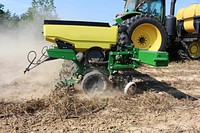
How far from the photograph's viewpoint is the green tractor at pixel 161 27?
329 inches

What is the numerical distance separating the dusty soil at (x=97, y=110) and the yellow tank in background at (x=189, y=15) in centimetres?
385

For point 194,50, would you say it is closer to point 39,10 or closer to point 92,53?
point 92,53

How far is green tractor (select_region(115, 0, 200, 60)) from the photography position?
8.36 metres

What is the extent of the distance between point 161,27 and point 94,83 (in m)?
3.90

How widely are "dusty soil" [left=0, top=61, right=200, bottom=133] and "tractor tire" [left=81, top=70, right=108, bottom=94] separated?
0.16 metres

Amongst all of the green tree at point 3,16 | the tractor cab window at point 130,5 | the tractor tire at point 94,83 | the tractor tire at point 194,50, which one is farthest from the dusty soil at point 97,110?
the green tree at point 3,16

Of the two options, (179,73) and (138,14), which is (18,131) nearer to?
(179,73)

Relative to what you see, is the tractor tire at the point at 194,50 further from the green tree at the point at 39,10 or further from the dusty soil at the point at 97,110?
the green tree at the point at 39,10

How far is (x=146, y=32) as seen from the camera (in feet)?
28.2

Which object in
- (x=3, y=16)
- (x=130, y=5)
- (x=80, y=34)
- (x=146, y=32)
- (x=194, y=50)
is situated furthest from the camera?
(x=3, y=16)

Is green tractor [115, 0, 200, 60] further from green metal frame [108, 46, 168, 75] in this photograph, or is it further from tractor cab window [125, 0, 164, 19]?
green metal frame [108, 46, 168, 75]

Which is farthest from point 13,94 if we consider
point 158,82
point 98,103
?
point 158,82

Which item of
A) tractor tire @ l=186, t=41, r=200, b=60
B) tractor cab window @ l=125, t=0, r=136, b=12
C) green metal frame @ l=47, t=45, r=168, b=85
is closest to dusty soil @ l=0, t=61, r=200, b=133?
green metal frame @ l=47, t=45, r=168, b=85

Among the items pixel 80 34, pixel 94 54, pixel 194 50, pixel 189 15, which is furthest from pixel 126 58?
pixel 194 50
